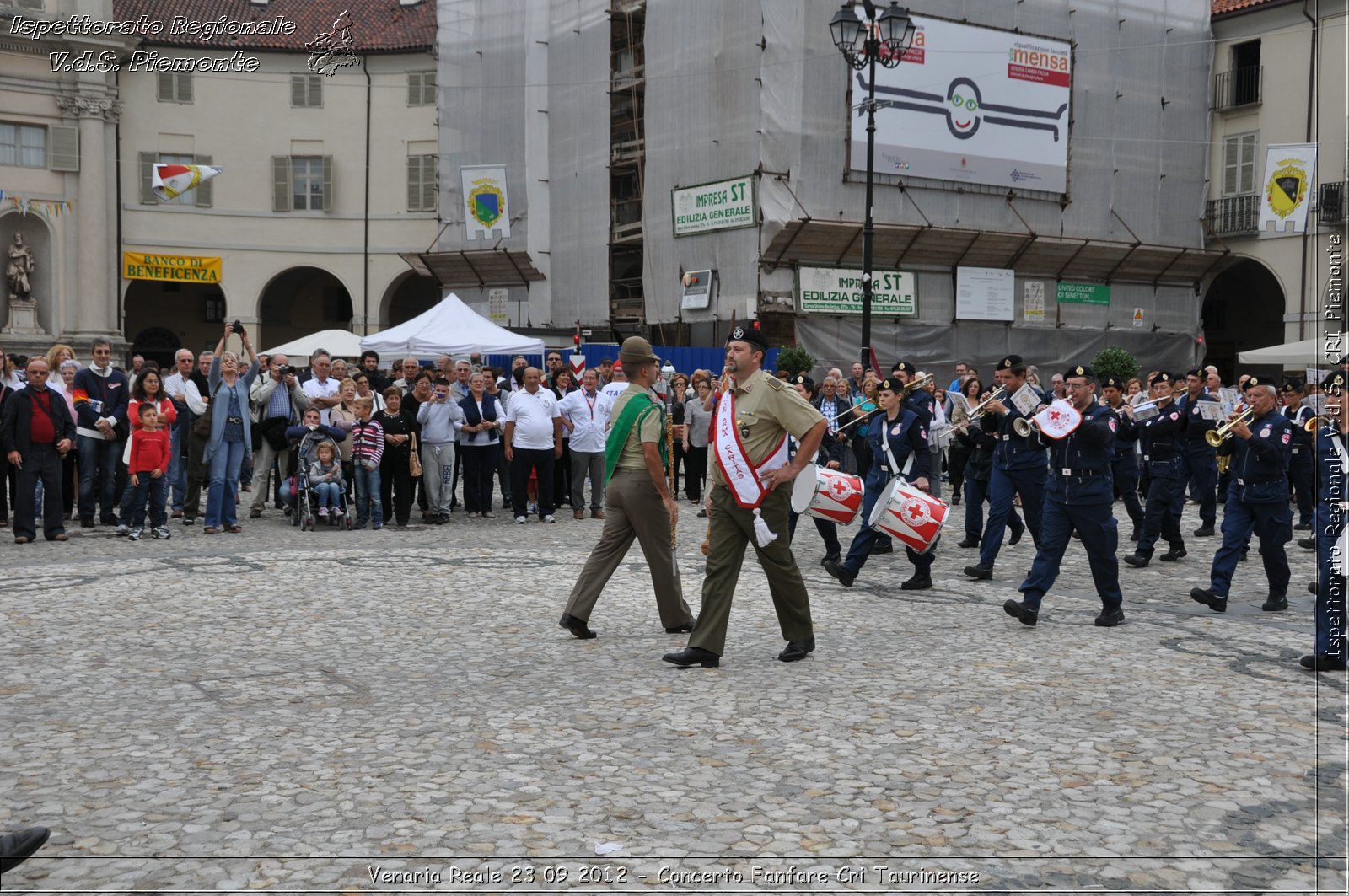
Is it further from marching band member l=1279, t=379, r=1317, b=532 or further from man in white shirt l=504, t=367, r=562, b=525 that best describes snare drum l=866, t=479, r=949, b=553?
man in white shirt l=504, t=367, r=562, b=525

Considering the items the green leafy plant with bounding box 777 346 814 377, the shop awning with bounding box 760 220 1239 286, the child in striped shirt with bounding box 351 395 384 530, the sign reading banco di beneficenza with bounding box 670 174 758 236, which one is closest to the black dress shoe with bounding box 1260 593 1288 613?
the child in striped shirt with bounding box 351 395 384 530

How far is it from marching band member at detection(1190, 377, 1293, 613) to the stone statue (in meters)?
37.6

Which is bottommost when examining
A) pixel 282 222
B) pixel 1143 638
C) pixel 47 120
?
pixel 1143 638

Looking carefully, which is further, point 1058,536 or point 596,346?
point 596,346

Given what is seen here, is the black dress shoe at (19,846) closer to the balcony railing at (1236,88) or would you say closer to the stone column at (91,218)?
the balcony railing at (1236,88)

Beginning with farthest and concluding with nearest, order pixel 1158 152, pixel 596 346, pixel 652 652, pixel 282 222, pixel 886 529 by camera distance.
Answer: pixel 282 222 < pixel 1158 152 < pixel 596 346 < pixel 886 529 < pixel 652 652

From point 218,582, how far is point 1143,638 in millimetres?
7141

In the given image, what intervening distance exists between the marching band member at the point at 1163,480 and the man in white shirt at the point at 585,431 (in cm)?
660

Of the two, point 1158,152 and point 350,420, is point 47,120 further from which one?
point 1158,152

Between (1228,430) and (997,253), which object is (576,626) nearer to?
(1228,430)

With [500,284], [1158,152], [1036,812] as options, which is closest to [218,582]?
[1036,812]

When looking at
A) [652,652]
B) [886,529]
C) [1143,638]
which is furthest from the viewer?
[886,529]

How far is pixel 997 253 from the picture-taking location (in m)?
33.2

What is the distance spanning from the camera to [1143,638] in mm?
8414
